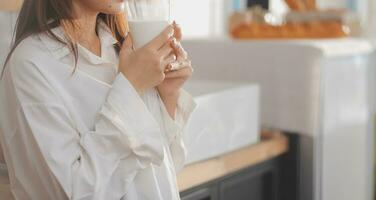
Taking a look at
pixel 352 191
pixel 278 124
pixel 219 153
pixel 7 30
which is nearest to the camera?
pixel 7 30

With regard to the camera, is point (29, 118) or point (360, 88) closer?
point (29, 118)

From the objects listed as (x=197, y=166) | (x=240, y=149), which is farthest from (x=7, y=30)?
(x=240, y=149)

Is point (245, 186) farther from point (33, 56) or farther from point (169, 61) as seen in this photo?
point (33, 56)

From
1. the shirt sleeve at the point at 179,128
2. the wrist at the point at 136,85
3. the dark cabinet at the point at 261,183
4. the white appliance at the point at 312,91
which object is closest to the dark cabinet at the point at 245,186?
Result: the dark cabinet at the point at 261,183

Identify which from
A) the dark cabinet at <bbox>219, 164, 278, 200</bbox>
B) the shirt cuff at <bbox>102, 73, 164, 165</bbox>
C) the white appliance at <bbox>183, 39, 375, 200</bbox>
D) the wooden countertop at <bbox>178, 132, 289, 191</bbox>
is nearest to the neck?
the shirt cuff at <bbox>102, 73, 164, 165</bbox>

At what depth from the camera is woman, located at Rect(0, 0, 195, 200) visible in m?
0.97

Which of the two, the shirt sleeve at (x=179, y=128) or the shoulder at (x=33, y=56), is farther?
the shirt sleeve at (x=179, y=128)

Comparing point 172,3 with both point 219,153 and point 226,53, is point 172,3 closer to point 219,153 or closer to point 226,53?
point 219,153

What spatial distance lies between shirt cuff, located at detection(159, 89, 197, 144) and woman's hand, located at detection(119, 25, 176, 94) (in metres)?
0.10

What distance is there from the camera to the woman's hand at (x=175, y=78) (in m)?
1.10

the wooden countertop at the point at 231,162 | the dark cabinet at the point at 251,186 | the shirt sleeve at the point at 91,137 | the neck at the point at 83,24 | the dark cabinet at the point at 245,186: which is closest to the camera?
the shirt sleeve at the point at 91,137

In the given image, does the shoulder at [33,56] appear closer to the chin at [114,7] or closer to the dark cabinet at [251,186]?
the chin at [114,7]

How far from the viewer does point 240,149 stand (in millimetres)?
1823

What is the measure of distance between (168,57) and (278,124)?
113 centimetres
